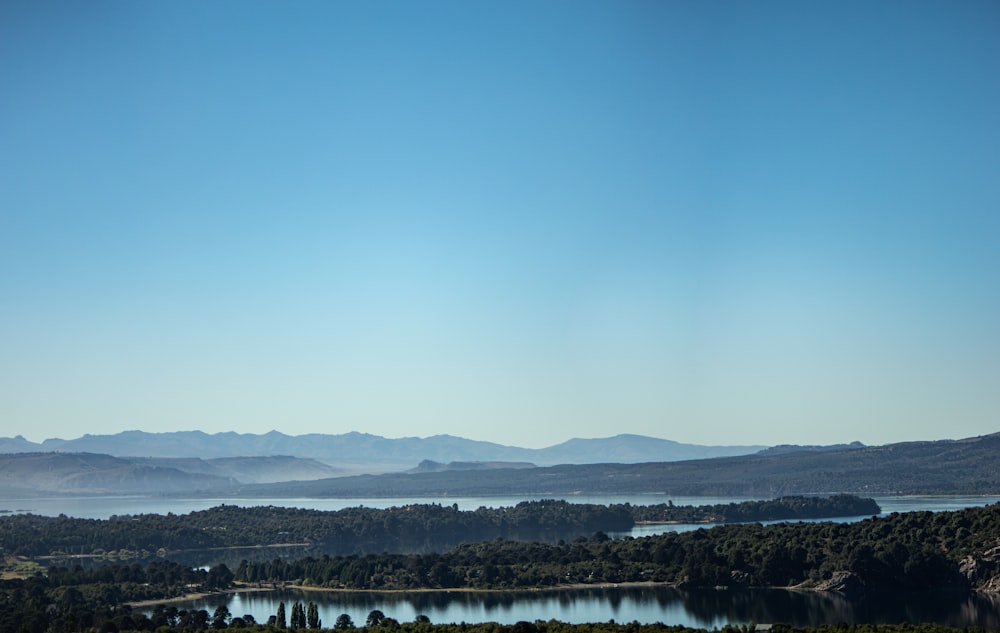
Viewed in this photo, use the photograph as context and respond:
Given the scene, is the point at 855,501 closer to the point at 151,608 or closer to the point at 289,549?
the point at 289,549

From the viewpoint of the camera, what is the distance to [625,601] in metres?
75.8

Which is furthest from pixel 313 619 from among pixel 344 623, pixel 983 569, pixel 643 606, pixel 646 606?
pixel 983 569

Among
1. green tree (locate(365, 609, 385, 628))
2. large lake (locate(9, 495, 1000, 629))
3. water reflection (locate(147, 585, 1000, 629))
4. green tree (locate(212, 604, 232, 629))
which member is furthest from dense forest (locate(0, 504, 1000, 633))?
large lake (locate(9, 495, 1000, 629))

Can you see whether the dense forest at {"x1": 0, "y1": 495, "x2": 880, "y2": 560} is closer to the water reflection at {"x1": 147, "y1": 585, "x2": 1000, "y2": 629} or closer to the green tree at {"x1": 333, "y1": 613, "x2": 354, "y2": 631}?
the water reflection at {"x1": 147, "y1": 585, "x2": 1000, "y2": 629}

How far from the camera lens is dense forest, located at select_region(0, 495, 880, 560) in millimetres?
126438

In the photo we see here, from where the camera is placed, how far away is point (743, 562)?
83750mm

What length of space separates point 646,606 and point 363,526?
73.0 metres

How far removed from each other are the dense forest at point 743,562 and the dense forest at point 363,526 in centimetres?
3135

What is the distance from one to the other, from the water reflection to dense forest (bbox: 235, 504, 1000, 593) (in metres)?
2.95

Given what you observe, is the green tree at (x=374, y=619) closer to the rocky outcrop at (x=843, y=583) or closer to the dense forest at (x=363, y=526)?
the rocky outcrop at (x=843, y=583)

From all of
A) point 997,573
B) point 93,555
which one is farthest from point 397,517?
point 997,573

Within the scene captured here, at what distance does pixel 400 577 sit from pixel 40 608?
90.1 ft

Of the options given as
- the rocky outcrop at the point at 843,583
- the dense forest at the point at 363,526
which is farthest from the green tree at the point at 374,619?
the dense forest at the point at 363,526

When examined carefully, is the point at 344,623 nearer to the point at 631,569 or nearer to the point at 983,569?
the point at 631,569
